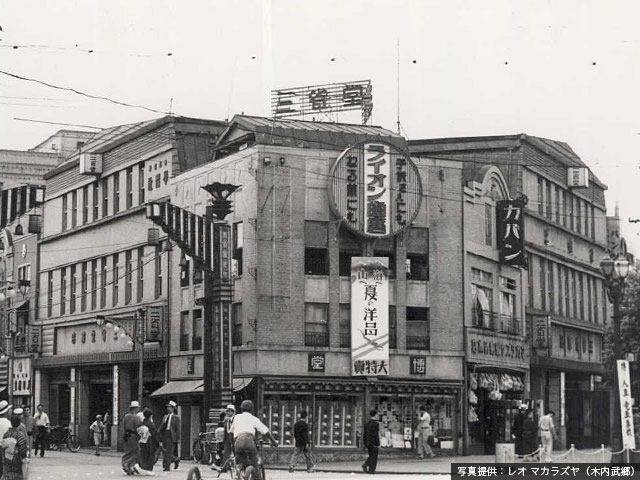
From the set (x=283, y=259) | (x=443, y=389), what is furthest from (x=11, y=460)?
(x=443, y=389)

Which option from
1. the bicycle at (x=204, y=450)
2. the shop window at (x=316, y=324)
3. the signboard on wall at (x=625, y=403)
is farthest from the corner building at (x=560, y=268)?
the signboard on wall at (x=625, y=403)

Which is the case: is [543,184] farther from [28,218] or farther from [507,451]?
[507,451]

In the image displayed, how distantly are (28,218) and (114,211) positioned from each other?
11.7 metres

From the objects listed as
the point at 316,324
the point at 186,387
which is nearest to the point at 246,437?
the point at 316,324

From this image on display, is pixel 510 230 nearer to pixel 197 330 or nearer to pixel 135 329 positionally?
pixel 197 330

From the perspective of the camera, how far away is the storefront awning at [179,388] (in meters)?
46.2

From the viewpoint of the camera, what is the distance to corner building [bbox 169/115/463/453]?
143 ft

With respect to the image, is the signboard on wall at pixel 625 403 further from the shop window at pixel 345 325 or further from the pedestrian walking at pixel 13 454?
the shop window at pixel 345 325

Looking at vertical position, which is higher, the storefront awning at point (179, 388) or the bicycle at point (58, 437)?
the storefront awning at point (179, 388)

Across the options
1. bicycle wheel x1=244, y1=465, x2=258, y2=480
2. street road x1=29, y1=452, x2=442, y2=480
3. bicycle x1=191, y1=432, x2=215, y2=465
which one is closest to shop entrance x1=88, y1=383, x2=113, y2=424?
street road x1=29, y1=452, x2=442, y2=480

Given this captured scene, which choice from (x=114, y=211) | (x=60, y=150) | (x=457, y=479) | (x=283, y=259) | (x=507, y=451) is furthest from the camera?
(x=60, y=150)

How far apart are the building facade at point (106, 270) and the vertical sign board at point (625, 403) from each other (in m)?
25.8

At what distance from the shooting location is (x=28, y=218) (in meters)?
67.2

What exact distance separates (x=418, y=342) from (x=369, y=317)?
2641 mm
